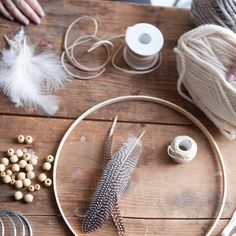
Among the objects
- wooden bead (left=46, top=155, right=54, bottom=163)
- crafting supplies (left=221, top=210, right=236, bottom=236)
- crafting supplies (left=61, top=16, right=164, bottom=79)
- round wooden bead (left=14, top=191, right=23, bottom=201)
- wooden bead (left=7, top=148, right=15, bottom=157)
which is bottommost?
round wooden bead (left=14, top=191, right=23, bottom=201)

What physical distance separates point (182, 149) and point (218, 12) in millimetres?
301

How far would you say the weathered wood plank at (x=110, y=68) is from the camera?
105cm

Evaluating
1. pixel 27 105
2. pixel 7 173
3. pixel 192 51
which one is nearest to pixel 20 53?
pixel 27 105

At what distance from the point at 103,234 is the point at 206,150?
0.95 feet

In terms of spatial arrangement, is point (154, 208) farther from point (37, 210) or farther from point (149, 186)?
point (37, 210)

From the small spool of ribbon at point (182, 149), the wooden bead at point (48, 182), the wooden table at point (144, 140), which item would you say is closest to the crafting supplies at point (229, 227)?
the wooden table at point (144, 140)

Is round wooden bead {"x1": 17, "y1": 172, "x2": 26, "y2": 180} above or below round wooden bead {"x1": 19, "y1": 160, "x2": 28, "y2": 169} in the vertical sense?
below

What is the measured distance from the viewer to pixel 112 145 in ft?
3.36

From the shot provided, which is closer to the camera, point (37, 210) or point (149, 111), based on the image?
point (37, 210)

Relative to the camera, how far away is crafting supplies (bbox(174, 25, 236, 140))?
957 millimetres

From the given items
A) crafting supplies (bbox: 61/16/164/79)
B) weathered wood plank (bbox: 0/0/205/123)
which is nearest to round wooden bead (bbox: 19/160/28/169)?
weathered wood plank (bbox: 0/0/205/123)

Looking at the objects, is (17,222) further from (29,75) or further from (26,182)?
(29,75)

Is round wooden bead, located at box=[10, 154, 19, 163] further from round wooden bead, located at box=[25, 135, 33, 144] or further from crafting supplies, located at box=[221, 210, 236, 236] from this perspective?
crafting supplies, located at box=[221, 210, 236, 236]

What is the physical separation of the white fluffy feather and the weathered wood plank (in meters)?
0.02
